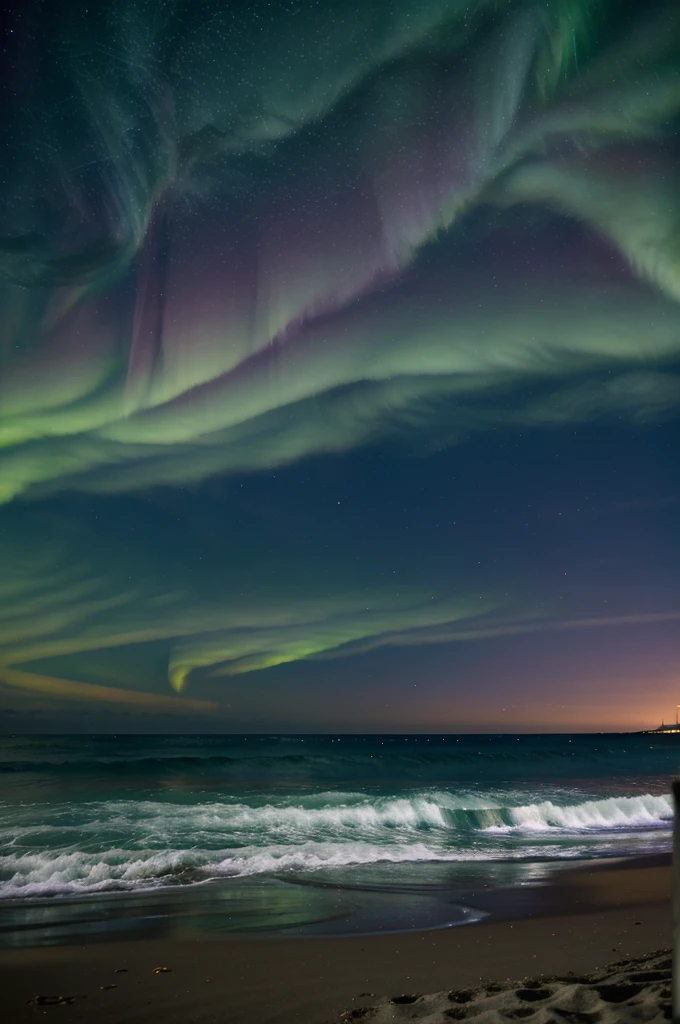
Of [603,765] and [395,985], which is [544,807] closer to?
[395,985]

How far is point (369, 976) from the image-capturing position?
243 inches

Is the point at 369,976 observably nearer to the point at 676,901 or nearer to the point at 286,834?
the point at 676,901

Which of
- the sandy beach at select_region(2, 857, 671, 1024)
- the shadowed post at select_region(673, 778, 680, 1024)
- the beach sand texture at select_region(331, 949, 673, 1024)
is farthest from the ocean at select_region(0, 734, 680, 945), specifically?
the shadowed post at select_region(673, 778, 680, 1024)

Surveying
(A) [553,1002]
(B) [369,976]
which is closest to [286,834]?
(B) [369,976]

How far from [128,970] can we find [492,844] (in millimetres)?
10724

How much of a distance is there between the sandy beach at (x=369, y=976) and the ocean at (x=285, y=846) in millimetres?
809

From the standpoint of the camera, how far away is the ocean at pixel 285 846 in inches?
355

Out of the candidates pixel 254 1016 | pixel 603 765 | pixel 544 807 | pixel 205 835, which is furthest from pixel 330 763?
pixel 254 1016

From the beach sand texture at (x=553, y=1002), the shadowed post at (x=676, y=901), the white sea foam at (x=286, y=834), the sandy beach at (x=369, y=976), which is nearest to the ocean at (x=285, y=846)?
the white sea foam at (x=286, y=834)

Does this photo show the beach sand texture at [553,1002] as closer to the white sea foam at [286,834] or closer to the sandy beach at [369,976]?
the sandy beach at [369,976]

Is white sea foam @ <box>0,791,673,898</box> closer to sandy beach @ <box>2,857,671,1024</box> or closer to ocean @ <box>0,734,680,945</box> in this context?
ocean @ <box>0,734,680,945</box>

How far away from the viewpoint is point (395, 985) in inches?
231

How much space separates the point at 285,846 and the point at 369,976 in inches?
354

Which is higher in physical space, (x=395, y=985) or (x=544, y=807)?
(x=395, y=985)
